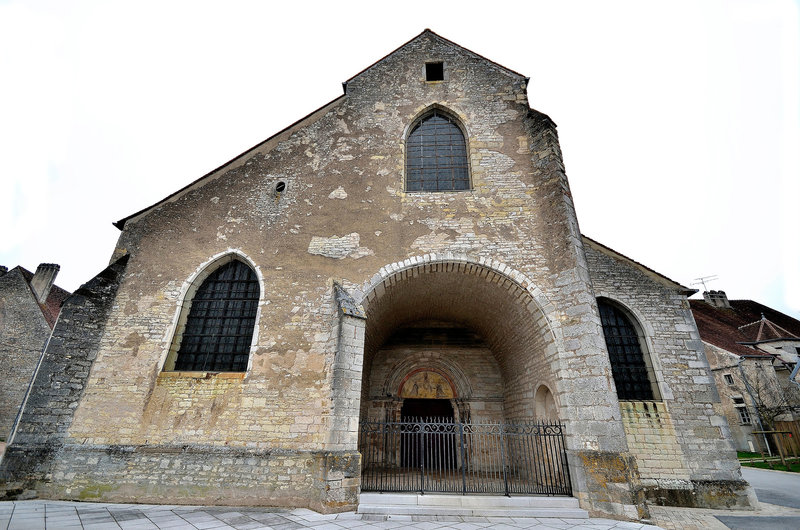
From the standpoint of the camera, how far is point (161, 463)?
6.08 m

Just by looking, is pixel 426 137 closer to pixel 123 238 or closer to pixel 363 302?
pixel 363 302

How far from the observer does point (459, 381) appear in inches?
401

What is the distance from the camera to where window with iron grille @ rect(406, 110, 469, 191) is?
348 inches

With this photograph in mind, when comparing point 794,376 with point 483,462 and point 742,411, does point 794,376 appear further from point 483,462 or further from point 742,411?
point 483,462

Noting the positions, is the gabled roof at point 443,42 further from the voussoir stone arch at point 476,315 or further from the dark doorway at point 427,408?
the dark doorway at point 427,408

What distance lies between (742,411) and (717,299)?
10.0 metres

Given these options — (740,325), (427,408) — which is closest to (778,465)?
(740,325)

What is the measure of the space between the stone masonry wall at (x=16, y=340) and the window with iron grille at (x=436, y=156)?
17.8m

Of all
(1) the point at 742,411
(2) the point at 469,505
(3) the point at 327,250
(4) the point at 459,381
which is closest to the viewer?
(2) the point at 469,505

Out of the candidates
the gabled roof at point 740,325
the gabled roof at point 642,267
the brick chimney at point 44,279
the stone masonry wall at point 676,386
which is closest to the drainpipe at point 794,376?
the gabled roof at point 740,325

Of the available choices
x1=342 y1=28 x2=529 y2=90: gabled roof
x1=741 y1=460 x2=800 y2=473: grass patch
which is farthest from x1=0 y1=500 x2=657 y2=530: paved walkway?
x1=741 y1=460 x2=800 y2=473: grass patch

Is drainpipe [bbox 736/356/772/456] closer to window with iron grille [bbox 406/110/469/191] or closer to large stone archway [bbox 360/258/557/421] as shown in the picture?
large stone archway [bbox 360/258/557/421]

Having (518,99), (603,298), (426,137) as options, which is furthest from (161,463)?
(518,99)

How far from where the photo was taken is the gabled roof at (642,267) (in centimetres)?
859
